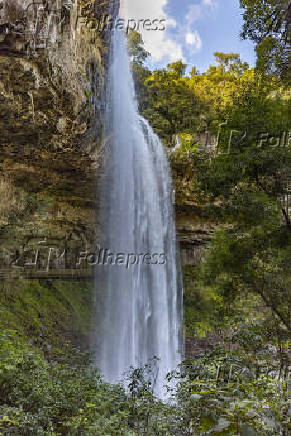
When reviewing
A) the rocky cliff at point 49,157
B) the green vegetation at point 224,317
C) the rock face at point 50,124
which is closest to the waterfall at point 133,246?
the rocky cliff at point 49,157

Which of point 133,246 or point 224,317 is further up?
point 133,246

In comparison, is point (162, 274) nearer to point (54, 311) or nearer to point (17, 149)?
point (54, 311)

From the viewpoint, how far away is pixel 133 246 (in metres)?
11.9

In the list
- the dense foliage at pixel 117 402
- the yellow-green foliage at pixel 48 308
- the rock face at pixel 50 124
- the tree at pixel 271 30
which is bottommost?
the dense foliage at pixel 117 402

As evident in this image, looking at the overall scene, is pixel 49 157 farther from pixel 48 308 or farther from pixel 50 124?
pixel 48 308

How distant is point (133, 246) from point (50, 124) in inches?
200

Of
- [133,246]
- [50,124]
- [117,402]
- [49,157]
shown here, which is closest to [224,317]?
[117,402]

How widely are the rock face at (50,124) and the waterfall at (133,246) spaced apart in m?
0.91

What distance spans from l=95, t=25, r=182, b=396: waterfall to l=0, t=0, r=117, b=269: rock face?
0.91 meters

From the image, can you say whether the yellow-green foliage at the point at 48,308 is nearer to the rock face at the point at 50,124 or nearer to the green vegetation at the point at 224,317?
the green vegetation at the point at 224,317

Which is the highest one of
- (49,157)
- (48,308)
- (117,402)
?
(49,157)

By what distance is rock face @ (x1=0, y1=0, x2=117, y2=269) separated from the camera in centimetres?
715

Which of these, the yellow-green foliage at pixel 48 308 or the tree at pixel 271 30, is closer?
the tree at pixel 271 30

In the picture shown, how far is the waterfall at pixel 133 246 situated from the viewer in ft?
37.1
